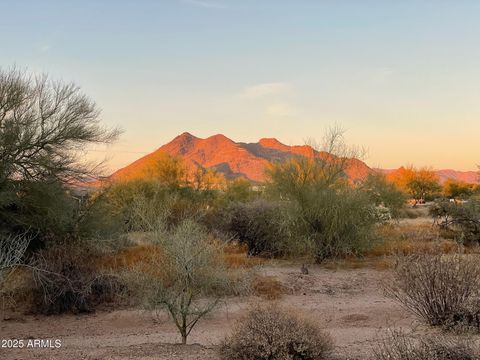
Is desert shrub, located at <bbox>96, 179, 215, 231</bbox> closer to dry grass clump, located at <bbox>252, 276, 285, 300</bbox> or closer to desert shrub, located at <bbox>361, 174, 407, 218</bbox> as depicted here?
dry grass clump, located at <bbox>252, 276, 285, 300</bbox>

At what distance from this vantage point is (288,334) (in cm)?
764

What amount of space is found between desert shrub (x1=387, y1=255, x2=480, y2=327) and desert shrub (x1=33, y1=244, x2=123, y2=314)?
1016cm

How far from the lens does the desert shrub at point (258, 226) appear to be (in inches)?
991

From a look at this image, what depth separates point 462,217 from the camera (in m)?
26.8

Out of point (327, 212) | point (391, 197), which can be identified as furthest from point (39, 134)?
point (391, 197)

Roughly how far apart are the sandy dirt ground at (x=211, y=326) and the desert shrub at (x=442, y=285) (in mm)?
491

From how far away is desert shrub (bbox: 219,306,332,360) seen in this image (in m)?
7.53

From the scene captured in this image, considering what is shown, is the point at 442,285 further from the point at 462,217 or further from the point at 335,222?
the point at 462,217

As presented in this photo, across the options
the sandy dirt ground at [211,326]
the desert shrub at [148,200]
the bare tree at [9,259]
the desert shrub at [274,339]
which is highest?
the desert shrub at [148,200]

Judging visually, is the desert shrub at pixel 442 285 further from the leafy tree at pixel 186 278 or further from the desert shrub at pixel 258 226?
the desert shrub at pixel 258 226

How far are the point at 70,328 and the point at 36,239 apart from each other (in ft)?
20.1

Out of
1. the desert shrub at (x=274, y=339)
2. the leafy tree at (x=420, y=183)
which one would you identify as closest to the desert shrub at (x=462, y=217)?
the desert shrub at (x=274, y=339)

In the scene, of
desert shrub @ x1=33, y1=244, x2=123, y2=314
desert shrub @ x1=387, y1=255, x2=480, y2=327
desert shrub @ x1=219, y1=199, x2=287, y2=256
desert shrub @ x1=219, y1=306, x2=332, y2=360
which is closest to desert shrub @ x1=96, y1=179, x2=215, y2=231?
desert shrub @ x1=219, y1=199, x2=287, y2=256

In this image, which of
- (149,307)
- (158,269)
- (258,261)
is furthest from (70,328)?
(258,261)
